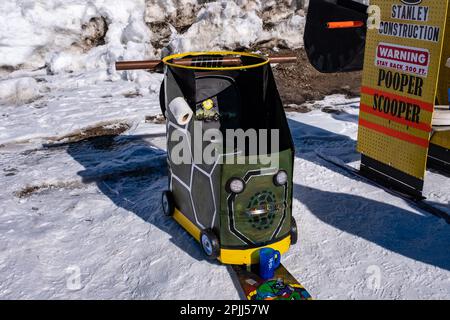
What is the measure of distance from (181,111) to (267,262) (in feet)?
4.95

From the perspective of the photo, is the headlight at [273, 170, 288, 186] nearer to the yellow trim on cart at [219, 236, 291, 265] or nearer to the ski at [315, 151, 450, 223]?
the yellow trim on cart at [219, 236, 291, 265]

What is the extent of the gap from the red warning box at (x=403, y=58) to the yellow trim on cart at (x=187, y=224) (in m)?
2.90

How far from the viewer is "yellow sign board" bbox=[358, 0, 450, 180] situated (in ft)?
16.2

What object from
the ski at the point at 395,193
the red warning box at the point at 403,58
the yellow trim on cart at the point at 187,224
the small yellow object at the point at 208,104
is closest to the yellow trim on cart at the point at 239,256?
the yellow trim on cart at the point at 187,224

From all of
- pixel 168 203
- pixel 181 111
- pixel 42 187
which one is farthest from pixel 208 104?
pixel 42 187

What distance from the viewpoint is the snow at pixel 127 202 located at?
416 centimetres

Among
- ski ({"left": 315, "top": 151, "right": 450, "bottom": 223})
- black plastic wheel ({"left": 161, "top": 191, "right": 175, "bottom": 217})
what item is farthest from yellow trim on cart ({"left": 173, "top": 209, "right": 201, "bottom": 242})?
ski ({"left": 315, "top": 151, "right": 450, "bottom": 223})

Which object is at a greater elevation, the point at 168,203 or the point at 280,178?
the point at 280,178

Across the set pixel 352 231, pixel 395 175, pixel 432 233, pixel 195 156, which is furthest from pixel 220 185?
pixel 395 175

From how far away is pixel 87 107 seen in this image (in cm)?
873

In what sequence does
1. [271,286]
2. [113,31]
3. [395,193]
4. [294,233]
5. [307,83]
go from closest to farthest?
[271,286]
[294,233]
[395,193]
[307,83]
[113,31]

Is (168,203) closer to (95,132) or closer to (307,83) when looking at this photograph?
(95,132)

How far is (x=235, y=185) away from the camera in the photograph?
13.0 ft
